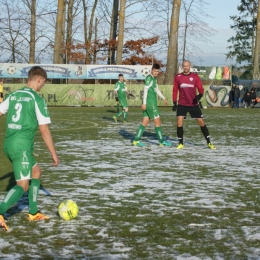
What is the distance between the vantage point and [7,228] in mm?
6324

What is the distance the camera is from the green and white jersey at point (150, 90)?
15195 mm

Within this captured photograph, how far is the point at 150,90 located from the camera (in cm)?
1529

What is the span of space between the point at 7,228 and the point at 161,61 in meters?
55.8

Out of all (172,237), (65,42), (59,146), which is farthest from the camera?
(65,42)

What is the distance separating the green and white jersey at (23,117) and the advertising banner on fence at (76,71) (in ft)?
123

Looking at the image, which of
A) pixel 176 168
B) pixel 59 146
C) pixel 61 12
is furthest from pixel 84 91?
pixel 176 168

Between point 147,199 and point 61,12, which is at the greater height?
point 61,12

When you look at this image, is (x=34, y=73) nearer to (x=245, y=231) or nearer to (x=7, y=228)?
(x=7, y=228)

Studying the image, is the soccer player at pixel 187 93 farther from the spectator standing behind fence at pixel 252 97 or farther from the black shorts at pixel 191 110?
the spectator standing behind fence at pixel 252 97

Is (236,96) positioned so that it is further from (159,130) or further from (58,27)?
(159,130)

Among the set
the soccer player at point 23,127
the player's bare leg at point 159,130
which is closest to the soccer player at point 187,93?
the player's bare leg at point 159,130

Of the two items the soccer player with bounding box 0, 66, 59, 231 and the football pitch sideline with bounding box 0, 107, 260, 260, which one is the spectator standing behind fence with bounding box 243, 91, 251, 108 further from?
the soccer player with bounding box 0, 66, 59, 231

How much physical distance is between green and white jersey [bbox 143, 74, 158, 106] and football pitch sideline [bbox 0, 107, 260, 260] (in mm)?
1379

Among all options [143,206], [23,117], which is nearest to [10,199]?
[23,117]
